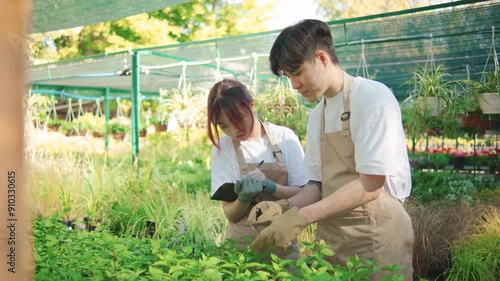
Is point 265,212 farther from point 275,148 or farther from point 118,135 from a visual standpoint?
point 118,135

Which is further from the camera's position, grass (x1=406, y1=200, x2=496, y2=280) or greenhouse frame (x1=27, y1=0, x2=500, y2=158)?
greenhouse frame (x1=27, y1=0, x2=500, y2=158)

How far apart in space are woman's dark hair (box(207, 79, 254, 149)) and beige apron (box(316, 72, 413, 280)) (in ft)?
1.92

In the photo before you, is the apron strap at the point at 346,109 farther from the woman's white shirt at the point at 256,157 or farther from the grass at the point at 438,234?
the grass at the point at 438,234

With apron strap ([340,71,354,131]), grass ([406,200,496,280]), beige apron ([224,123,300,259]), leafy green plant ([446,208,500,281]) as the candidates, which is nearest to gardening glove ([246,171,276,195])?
beige apron ([224,123,300,259])

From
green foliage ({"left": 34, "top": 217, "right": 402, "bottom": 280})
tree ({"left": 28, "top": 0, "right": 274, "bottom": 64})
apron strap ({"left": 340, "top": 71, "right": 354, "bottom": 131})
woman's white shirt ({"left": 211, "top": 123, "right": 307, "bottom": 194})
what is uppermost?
tree ({"left": 28, "top": 0, "right": 274, "bottom": 64})

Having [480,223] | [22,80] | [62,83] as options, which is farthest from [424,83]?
[62,83]

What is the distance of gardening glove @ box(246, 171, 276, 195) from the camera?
233 centimetres

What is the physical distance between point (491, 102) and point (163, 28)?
13750 mm

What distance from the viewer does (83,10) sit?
3.70 metres

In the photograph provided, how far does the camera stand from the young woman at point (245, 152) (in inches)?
98.7

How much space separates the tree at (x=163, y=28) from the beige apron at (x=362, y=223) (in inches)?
618

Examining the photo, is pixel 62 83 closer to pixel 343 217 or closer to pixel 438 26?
pixel 438 26

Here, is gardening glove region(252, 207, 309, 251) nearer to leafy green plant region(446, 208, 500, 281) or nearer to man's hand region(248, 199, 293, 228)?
man's hand region(248, 199, 293, 228)

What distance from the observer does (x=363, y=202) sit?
1846 millimetres
